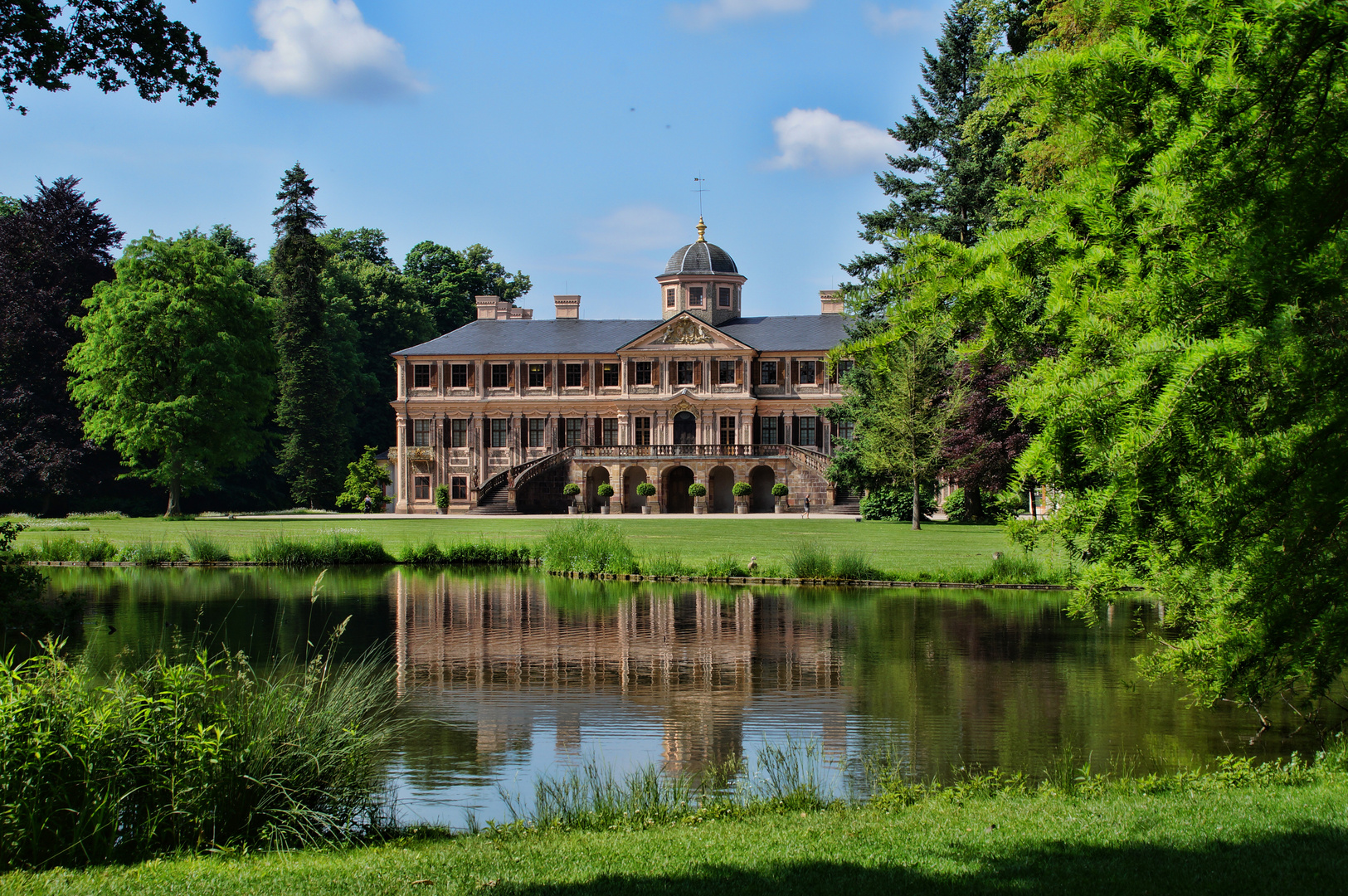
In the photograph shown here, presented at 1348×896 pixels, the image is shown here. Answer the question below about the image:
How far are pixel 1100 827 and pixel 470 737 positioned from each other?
16.9 feet

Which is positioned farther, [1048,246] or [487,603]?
[487,603]

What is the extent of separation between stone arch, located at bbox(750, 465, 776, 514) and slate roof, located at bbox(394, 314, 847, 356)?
5.83 meters

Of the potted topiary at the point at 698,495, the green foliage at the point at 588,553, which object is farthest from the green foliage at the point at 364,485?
the green foliage at the point at 588,553

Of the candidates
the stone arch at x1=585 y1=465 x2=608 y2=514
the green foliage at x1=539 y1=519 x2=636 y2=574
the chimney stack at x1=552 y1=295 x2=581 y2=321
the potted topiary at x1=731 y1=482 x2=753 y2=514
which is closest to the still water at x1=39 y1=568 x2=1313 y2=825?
the green foliage at x1=539 y1=519 x2=636 y2=574

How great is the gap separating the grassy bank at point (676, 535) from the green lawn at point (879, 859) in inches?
520

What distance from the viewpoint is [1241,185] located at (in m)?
5.07

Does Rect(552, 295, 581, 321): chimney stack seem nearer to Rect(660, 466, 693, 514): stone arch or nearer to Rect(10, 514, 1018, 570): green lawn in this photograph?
Rect(660, 466, 693, 514): stone arch

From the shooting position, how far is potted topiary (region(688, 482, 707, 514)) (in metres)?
45.5

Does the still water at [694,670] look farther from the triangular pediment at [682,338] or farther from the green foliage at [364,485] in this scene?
the triangular pediment at [682,338]

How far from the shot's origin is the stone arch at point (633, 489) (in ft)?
154

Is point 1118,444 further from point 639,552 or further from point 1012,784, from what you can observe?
point 639,552

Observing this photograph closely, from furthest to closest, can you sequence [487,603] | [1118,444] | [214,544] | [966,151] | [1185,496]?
1. [966,151]
2. [214,544]
3. [487,603]
4. [1185,496]
5. [1118,444]

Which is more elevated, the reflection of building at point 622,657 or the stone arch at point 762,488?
the stone arch at point 762,488

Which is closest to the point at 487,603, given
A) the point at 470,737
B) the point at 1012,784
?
the point at 470,737
